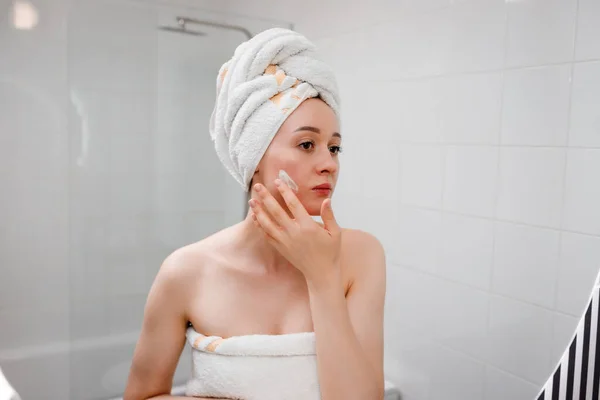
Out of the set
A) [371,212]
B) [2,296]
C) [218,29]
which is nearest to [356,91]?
[371,212]

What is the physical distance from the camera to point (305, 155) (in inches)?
30.6

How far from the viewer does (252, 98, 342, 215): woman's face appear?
2.53 ft

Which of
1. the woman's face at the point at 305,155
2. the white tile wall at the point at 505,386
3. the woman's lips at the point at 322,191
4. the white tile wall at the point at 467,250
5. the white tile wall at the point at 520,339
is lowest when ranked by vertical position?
the white tile wall at the point at 505,386

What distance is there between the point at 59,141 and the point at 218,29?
0.64m

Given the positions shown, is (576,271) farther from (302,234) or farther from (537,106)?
(302,234)

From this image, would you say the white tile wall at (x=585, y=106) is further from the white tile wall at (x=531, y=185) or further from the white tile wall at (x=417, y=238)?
the white tile wall at (x=417, y=238)

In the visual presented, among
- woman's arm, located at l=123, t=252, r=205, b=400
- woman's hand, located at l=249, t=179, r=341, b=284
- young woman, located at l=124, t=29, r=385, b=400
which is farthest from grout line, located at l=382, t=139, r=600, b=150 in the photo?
woman's arm, located at l=123, t=252, r=205, b=400

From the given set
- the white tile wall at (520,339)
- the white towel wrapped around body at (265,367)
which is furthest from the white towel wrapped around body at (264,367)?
the white tile wall at (520,339)

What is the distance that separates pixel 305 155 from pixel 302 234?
0.13m

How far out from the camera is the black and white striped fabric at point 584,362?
658mm

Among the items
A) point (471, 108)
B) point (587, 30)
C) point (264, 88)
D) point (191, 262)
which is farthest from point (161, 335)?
point (587, 30)

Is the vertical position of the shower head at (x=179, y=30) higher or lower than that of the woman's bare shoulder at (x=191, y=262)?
higher

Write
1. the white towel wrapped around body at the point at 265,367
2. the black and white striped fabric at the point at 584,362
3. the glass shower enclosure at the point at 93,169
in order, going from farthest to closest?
the glass shower enclosure at the point at 93,169 → the white towel wrapped around body at the point at 265,367 → the black and white striped fabric at the point at 584,362

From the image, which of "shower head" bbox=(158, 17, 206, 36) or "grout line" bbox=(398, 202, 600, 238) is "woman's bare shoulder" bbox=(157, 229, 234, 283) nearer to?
"grout line" bbox=(398, 202, 600, 238)
